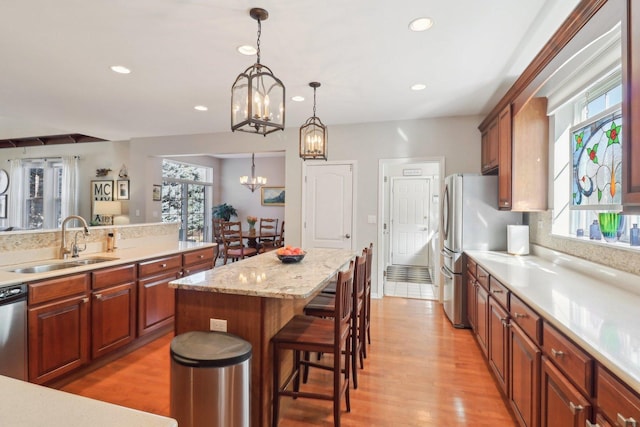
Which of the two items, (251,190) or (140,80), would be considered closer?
(140,80)

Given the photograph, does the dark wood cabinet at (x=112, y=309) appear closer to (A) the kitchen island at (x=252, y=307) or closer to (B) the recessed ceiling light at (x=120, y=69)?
(A) the kitchen island at (x=252, y=307)

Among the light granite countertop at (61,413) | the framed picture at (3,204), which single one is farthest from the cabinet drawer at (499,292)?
the framed picture at (3,204)

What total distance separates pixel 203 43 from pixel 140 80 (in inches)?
47.6

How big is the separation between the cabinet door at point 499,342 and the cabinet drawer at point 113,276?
3.00m

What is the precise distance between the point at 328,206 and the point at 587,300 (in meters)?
3.59

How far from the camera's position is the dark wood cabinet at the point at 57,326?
2.11m

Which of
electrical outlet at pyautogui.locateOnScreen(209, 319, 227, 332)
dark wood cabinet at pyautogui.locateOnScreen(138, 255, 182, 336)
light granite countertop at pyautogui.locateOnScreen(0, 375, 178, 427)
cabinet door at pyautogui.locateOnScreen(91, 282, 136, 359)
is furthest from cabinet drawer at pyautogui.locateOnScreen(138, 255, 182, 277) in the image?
light granite countertop at pyautogui.locateOnScreen(0, 375, 178, 427)

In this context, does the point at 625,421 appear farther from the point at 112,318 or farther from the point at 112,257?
the point at 112,257

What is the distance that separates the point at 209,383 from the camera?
1.50 meters

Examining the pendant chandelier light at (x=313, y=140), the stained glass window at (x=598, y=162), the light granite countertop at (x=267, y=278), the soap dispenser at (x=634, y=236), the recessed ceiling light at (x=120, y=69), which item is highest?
the recessed ceiling light at (x=120, y=69)

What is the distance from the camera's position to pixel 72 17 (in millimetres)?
2234

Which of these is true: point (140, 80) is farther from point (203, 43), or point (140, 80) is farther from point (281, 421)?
point (281, 421)

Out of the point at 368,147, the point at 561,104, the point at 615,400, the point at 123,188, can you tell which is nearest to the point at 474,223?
the point at 561,104

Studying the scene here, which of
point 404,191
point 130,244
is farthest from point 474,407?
point 404,191
